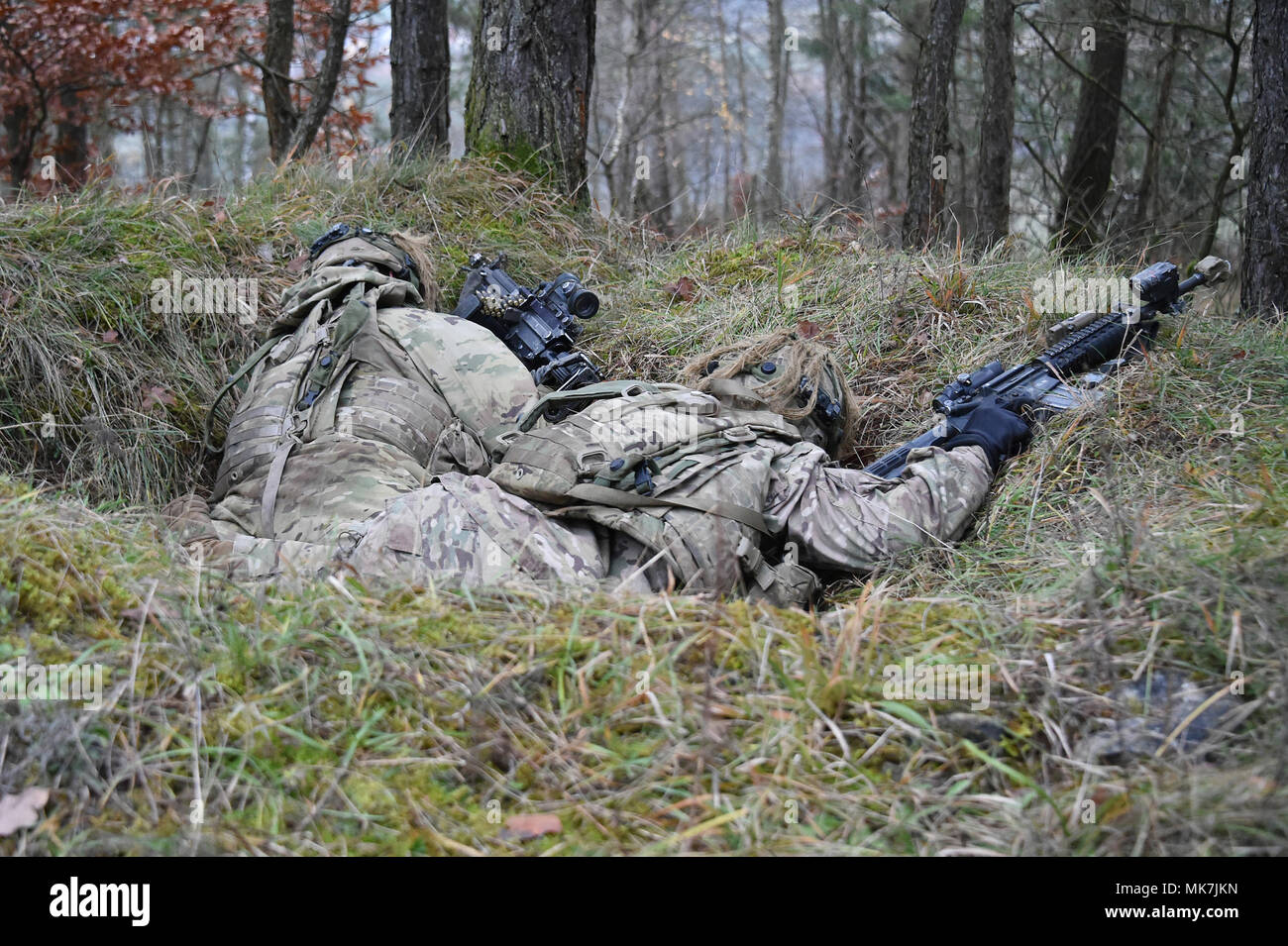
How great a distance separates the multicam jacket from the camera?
350 cm

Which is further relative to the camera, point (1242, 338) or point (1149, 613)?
point (1242, 338)

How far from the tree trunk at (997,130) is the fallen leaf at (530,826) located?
6.37 metres

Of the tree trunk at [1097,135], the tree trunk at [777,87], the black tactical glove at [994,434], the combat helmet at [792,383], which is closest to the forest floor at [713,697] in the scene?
the black tactical glove at [994,434]

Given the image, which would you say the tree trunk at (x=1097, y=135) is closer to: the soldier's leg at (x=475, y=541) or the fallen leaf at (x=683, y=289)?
the fallen leaf at (x=683, y=289)

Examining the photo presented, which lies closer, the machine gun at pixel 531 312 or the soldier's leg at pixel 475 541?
the soldier's leg at pixel 475 541

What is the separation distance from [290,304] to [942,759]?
3262 mm

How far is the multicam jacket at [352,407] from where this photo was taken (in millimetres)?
3500

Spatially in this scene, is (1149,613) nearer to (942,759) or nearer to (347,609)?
(942,759)

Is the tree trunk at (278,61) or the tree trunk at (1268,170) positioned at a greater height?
the tree trunk at (278,61)

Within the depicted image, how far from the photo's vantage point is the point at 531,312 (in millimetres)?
4457

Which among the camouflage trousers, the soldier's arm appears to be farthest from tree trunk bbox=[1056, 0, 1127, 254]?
the camouflage trousers

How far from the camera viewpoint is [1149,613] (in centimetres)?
239

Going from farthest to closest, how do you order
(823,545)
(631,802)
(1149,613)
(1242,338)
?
(1242,338) < (823,545) < (1149,613) < (631,802)
